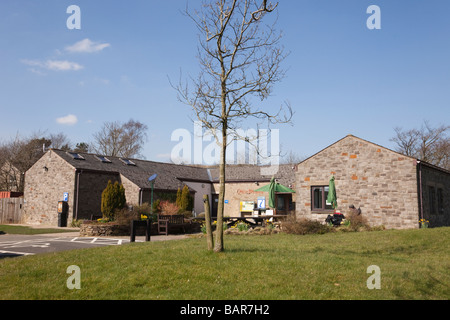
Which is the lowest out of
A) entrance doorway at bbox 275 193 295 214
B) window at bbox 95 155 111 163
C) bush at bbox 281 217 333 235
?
bush at bbox 281 217 333 235

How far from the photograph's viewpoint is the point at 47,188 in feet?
90.9

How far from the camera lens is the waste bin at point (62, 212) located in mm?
25456

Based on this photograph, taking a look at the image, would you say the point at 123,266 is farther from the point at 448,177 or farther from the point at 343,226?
the point at 448,177

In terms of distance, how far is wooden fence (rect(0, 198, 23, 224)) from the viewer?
1152 inches

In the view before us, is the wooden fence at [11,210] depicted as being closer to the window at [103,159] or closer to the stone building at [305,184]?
the stone building at [305,184]

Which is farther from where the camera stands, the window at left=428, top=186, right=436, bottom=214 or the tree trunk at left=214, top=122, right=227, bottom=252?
the window at left=428, top=186, right=436, bottom=214

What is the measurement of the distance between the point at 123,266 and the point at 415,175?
15761mm

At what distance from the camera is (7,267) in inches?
324

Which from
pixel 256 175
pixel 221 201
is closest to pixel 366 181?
pixel 221 201

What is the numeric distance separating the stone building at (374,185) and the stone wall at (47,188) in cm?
1585

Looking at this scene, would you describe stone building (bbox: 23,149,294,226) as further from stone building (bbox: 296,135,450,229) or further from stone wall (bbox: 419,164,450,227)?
stone wall (bbox: 419,164,450,227)

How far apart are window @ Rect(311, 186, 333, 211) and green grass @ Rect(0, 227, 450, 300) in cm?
1116

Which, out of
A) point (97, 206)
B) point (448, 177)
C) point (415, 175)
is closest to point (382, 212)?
point (415, 175)

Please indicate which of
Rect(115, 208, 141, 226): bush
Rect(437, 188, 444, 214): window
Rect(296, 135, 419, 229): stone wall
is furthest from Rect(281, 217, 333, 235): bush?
Rect(437, 188, 444, 214): window
